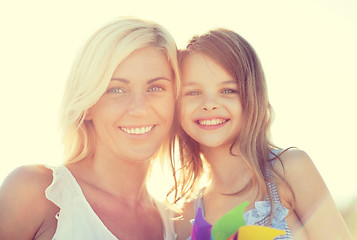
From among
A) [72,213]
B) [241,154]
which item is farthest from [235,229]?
[241,154]

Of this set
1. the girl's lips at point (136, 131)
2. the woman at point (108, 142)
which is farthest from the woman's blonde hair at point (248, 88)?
the girl's lips at point (136, 131)

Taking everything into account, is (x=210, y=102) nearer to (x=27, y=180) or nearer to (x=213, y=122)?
(x=213, y=122)

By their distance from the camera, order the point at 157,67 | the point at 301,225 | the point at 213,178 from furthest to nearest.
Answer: the point at 213,178 < the point at 157,67 < the point at 301,225

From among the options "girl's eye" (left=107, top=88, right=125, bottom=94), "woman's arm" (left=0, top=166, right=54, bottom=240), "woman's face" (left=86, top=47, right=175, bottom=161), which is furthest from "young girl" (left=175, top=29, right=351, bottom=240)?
"woman's arm" (left=0, top=166, right=54, bottom=240)

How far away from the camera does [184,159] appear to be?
529cm

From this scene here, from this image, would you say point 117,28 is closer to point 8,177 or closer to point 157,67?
point 157,67

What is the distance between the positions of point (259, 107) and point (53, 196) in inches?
81.7

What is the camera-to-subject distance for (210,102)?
4.46 metres

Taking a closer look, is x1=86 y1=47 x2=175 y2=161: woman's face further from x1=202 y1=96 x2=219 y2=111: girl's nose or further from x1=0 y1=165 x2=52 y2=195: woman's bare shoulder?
x1=0 y1=165 x2=52 y2=195: woman's bare shoulder

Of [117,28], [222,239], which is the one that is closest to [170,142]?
[117,28]

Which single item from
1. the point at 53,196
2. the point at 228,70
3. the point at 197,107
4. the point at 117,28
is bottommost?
the point at 53,196

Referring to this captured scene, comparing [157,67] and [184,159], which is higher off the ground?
[157,67]

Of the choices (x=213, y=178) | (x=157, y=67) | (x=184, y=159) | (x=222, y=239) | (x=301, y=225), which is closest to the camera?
(x=222, y=239)

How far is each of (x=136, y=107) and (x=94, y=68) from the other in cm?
50
